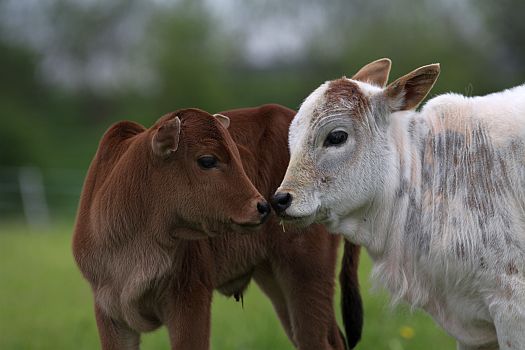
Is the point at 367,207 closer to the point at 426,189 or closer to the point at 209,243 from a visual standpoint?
the point at 426,189

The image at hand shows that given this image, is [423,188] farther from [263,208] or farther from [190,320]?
[190,320]

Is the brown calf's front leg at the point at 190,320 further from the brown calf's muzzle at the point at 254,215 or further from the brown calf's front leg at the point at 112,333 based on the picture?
the brown calf's muzzle at the point at 254,215

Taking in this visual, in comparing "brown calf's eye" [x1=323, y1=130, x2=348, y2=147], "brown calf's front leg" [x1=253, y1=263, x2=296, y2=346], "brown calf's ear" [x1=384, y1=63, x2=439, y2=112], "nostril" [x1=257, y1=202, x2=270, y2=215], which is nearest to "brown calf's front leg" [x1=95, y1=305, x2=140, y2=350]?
"brown calf's front leg" [x1=253, y1=263, x2=296, y2=346]

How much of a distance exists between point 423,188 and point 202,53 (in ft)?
155

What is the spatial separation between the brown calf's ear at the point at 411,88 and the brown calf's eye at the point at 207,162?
3.83 feet

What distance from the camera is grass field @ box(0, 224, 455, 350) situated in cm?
859

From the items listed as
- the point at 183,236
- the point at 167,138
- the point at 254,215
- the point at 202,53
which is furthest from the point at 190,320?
the point at 202,53

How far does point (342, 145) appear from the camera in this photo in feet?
18.9

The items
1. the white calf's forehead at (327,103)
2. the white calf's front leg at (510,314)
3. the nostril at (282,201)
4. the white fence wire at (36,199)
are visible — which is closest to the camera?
the white calf's front leg at (510,314)

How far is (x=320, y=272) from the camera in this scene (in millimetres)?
6664

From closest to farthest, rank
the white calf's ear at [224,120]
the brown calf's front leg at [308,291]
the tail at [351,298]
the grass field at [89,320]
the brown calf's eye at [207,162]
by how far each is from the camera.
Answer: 1. the brown calf's eye at [207,162]
2. the white calf's ear at [224,120]
3. the brown calf's front leg at [308,291]
4. the tail at [351,298]
5. the grass field at [89,320]

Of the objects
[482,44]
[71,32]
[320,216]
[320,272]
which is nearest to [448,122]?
[320,216]

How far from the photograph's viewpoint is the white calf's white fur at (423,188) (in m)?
5.56

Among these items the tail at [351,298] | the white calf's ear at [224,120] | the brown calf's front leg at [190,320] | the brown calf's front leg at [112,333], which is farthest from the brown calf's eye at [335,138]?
the brown calf's front leg at [112,333]
